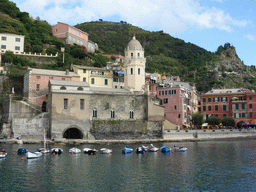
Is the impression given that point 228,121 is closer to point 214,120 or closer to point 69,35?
point 214,120

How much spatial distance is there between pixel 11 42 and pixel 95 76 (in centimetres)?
2458

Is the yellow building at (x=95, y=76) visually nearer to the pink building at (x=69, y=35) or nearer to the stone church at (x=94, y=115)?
the stone church at (x=94, y=115)

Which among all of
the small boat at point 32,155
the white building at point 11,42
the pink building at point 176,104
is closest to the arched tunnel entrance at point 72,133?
the small boat at point 32,155

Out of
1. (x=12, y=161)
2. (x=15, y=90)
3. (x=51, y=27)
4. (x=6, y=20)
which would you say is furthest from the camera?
(x=51, y=27)

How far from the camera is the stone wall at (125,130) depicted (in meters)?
61.6

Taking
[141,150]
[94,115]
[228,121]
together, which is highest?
[94,115]

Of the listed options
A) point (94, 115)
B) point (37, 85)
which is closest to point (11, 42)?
point (37, 85)

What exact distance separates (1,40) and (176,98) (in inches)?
1813

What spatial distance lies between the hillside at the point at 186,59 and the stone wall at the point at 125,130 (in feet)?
172

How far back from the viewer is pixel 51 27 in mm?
105125

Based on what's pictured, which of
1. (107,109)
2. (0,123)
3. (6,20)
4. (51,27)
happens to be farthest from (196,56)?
(0,123)

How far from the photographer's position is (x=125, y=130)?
63188 millimetres

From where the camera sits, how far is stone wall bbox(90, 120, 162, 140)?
61.6m

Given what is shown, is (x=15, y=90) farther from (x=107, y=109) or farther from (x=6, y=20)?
(x=6, y=20)
